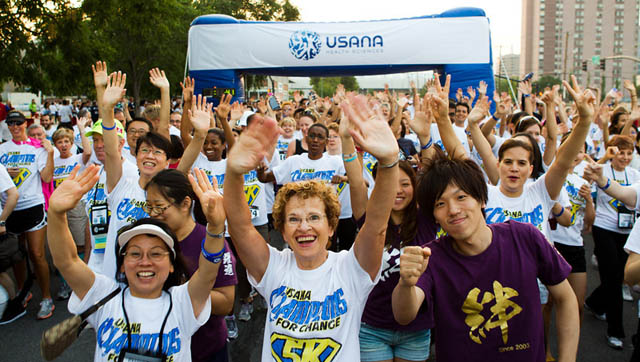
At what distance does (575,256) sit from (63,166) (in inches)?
247

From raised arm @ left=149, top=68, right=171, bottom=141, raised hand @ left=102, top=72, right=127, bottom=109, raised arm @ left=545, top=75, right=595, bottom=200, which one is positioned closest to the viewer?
raised arm @ left=545, top=75, right=595, bottom=200

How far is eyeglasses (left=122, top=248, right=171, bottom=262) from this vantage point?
2398mm

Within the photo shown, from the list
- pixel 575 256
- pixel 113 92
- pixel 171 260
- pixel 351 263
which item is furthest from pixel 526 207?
pixel 113 92

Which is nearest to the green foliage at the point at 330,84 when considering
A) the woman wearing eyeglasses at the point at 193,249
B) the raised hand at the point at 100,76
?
the raised hand at the point at 100,76

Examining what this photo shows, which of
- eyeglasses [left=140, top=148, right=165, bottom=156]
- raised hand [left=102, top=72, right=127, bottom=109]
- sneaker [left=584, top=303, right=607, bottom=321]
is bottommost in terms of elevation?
sneaker [left=584, top=303, right=607, bottom=321]

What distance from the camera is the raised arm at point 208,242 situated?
2.18 m

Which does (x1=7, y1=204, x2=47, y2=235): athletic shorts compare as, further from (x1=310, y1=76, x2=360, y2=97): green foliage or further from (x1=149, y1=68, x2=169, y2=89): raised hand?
(x1=310, y1=76, x2=360, y2=97): green foliage

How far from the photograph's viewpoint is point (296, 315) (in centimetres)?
223

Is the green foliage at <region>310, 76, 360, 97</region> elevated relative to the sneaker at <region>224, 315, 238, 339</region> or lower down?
elevated

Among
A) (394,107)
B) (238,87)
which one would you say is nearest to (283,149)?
(394,107)

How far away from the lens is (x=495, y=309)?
7.27 feet

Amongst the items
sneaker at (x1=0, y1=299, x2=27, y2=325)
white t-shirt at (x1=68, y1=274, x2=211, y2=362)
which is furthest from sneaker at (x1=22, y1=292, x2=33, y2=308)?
white t-shirt at (x1=68, y1=274, x2=211, y2=362)

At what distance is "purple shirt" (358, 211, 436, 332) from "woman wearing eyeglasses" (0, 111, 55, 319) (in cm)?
416

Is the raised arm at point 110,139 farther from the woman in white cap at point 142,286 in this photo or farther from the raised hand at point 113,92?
the woman in white cap at point 142,286
